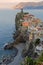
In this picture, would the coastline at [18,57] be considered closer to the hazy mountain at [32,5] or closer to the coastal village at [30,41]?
the coastal village at [30,41]

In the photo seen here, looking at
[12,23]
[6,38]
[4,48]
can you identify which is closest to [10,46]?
[4,48]

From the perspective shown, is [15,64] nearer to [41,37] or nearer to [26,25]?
[41,37]

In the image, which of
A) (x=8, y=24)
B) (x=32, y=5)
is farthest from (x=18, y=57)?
(x=8, y=24)

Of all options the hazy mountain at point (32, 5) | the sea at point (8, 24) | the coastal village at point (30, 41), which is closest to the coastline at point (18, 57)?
the coastal village at point (30, 41)

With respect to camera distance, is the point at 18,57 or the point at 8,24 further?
the point at 8,24

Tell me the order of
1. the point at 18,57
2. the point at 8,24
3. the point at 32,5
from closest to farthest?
the point at 18,57 < the point at 32,5 < the point at 8,24

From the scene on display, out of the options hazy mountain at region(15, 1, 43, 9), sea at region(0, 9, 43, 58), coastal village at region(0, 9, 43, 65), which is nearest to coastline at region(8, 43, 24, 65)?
coastal village at region(0, 9, 43, 65)

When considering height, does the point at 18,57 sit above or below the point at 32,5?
below

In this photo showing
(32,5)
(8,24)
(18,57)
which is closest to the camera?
(18,57)

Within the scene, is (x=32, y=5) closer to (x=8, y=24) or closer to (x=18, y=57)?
(x=8, y=24)
